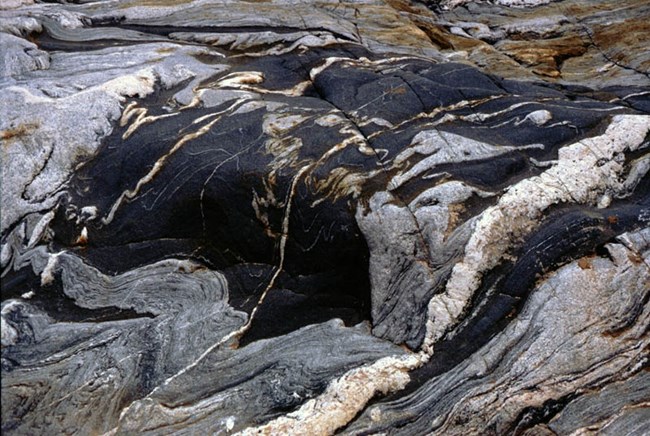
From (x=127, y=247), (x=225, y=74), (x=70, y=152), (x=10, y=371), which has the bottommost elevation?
(x=10, y=371)

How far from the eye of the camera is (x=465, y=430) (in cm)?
558

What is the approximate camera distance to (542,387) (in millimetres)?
5703

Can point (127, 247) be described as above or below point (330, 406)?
above

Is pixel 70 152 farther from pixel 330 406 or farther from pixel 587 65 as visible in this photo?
pixel 587 65

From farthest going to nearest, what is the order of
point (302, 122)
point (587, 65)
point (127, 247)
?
point (587, 65)
point (302, 122)
point (127, 247)

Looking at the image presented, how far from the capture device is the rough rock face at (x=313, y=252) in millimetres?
5617

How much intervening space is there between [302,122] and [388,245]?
178 centimetres

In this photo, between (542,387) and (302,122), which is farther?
(302,122)

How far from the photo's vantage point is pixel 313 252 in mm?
6301

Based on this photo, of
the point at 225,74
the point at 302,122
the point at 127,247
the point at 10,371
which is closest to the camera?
the point at 10,371

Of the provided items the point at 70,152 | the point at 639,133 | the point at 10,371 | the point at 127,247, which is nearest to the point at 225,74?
the point at 70,152

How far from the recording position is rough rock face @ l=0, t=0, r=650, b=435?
5617mm

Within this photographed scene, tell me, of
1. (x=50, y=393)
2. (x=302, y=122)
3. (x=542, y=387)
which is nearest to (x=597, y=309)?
(x=542, y=387)

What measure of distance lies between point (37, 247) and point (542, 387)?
16.6 ft
